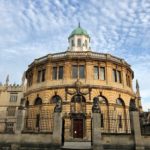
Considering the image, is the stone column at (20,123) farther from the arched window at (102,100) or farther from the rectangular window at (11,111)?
the rectangular window at (11,111)

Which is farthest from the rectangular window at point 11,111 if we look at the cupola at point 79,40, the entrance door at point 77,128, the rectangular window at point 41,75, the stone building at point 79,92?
the entrance door at point 77,128

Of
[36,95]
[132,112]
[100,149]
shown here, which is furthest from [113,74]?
[100,149]

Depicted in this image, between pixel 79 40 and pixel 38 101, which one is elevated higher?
pixel 79 40

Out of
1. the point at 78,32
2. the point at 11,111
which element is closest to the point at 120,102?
the point at 78,32

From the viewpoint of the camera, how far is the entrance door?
27.9 meters

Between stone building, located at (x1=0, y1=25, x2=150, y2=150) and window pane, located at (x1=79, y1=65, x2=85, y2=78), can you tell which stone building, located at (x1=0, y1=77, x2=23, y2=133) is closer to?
stone building, located at (x1=0, y1=25, x2=150, y2=150)

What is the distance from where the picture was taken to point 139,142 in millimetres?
16516

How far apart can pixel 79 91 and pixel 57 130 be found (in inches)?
532

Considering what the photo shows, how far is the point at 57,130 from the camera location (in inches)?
677

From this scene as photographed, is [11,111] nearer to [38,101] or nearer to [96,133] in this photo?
[38,101]

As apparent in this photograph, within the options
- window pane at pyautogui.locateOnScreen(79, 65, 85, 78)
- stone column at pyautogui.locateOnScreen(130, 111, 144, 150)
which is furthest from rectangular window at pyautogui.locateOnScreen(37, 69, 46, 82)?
stone column at pyautogui.locateOnScreen(130, 111, 144, 150)

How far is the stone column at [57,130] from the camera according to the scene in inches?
663

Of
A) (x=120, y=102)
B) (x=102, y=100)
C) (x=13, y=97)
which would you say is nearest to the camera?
(x=102, y=100)

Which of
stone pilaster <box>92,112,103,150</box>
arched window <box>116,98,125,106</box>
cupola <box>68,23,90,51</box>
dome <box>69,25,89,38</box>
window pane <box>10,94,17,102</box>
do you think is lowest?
stone pilaster <box>92,112,103,150</box>
